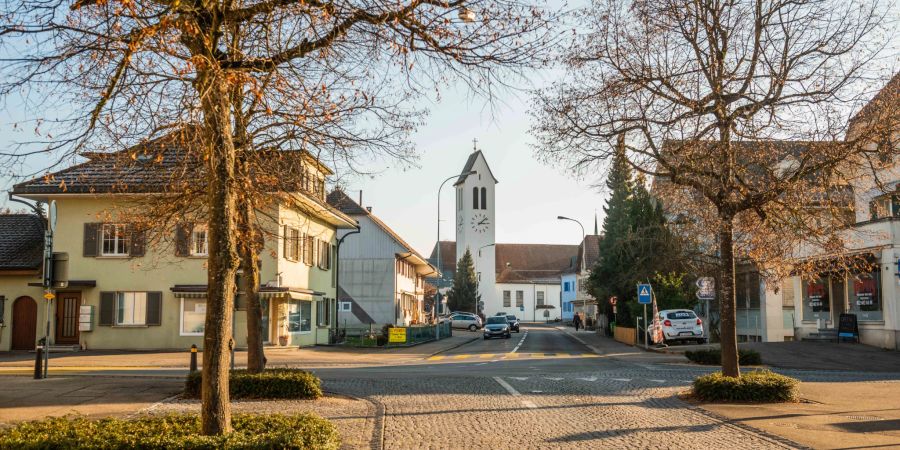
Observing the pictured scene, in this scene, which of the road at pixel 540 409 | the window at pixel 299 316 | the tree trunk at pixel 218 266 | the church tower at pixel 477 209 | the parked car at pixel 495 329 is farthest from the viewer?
the church tower at pixel 477 209

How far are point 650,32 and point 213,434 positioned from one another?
10460mm

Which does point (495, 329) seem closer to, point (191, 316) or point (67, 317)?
point (191, 316)

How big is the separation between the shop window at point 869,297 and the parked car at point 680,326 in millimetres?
6729

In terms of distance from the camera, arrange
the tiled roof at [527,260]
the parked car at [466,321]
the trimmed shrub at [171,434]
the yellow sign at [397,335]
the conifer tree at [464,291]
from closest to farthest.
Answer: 1. the trimmed shrub at [171,434]
2. the yellow sign at [397,335]
3. the parked car at [466,321]
4. the conifer tree at [464,291]
5. the tiled roof at [527,260]

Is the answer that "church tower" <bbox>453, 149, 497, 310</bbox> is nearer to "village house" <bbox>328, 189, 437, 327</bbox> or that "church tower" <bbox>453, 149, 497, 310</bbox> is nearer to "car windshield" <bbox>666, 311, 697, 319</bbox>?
"village house" <bbox>328, 189, 437, 327</bbox>

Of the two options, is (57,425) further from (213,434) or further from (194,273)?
(194,273)

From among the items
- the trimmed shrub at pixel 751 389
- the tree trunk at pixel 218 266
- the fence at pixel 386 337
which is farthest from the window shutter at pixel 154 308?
the tree trunk at pixel 218 266

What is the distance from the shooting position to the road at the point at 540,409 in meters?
10.7

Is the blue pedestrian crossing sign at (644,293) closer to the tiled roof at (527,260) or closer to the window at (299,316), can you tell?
the window at (299,316)

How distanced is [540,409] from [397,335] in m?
28.2

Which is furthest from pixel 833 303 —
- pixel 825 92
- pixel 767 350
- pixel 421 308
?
pixel 421 308

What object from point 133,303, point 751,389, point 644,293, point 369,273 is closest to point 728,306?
point 751,389

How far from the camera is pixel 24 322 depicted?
3231cm

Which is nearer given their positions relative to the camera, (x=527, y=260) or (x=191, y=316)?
(x=191, y=316)
